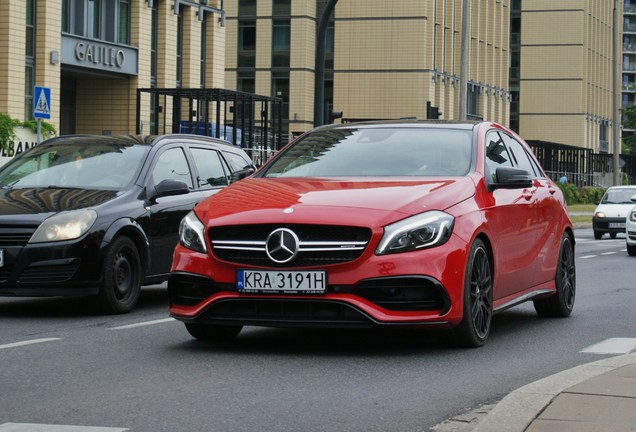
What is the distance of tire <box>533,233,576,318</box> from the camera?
1170 cm

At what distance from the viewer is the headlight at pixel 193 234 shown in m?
8.90

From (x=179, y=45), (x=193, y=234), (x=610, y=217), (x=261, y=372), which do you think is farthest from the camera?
(x=179, y=45)

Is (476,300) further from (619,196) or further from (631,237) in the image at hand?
(619,196)

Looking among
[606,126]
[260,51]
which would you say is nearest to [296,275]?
[260,51]

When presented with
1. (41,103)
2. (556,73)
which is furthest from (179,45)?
(556,73)

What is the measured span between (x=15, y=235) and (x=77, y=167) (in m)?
1.44

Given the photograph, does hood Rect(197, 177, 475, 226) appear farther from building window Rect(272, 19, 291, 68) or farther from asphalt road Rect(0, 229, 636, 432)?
building window Rect(272, 19, 291, 68)

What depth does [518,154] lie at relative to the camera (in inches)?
450

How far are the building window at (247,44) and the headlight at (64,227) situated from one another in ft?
218

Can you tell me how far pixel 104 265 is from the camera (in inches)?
457

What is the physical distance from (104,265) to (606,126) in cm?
10743

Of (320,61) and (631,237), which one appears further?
(631,237)

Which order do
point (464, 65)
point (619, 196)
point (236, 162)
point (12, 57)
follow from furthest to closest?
point (464, 65) → point (619, 196) → point (12, 57) → point (236, 162)

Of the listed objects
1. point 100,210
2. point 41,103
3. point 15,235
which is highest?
point 41,103
